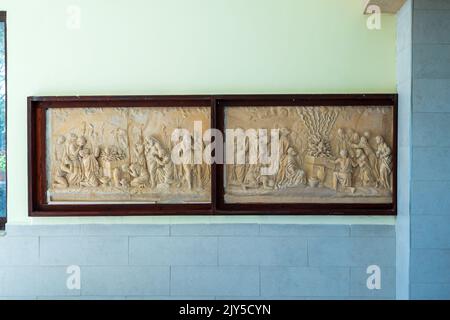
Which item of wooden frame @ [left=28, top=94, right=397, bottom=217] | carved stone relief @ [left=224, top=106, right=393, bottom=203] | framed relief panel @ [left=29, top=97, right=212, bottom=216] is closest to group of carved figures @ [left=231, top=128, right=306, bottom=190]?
carved stone relief @ [left=224, top=106, right=393, bottom=203]

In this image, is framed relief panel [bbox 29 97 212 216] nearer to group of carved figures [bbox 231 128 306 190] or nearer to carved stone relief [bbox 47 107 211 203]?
carved stone relief [bbox 47 107 211 203]

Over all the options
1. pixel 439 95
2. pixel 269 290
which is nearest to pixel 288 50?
pixel 439 95

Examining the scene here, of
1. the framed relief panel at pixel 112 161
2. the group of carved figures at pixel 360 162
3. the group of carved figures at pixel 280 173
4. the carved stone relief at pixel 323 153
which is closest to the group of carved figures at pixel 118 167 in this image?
the framed relief panel at pixel 112 161

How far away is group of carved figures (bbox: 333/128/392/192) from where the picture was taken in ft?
11.3

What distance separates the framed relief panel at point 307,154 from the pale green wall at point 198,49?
0.11 metres

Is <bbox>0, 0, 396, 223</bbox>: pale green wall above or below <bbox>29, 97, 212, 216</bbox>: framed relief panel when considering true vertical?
above

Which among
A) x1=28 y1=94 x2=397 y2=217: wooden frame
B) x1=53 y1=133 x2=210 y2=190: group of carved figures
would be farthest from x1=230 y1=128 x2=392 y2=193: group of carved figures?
x1=53 y1=133 x2=210 y2=190: group of carved figures

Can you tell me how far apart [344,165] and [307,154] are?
0.29 m

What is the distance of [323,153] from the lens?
349cm

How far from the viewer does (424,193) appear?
3197 mm

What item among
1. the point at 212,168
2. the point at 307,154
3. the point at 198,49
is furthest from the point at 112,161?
the point at 307,154

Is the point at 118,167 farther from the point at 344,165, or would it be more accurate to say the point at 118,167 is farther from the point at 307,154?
the point at 344,165

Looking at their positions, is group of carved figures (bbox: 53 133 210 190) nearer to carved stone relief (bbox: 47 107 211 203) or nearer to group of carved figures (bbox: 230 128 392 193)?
carved stone relief (bbox: 47 107 211 203)

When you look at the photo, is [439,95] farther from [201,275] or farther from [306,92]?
[201,275]
